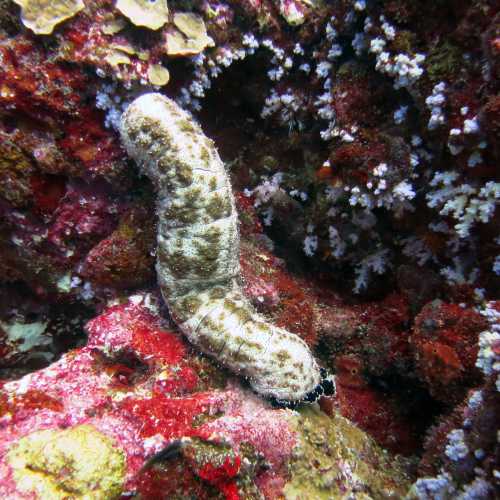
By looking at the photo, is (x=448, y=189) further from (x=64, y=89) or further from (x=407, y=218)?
(x=64, y=89)

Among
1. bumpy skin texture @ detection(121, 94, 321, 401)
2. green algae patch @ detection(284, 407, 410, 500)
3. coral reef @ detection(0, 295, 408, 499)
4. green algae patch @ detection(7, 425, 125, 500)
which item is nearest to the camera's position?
green algae patch @ detection(7, 425, 125, 500)

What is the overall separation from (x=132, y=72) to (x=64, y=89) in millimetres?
588

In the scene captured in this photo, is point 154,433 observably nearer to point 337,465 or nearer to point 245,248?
point 337,465

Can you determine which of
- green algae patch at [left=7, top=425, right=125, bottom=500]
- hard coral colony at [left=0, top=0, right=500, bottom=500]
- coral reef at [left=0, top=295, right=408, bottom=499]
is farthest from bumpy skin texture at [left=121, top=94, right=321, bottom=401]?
green algae patch at [left=7, top=425, right=125, bottom=500]

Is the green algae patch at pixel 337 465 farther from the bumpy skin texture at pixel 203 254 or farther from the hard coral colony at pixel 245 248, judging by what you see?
the bumpy skin texture at pixel 203 254

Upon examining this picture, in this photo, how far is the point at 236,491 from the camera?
8.96 ft

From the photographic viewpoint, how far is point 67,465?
245 cm

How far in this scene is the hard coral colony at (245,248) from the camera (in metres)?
2.84

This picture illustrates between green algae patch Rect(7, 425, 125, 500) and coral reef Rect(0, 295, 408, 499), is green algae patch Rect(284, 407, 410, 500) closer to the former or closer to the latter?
coral reef Rect(0, 295, 408, 499)

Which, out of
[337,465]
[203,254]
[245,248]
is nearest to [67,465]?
[203,254]

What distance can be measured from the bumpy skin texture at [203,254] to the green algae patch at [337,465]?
1.23 ft

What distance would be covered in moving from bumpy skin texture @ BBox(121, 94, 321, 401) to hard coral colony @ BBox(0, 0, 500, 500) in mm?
20

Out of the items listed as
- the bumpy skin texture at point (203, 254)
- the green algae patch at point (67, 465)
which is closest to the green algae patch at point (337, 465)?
the bumpy skin texture at point (203, 254)

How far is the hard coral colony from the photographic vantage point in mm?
2838
